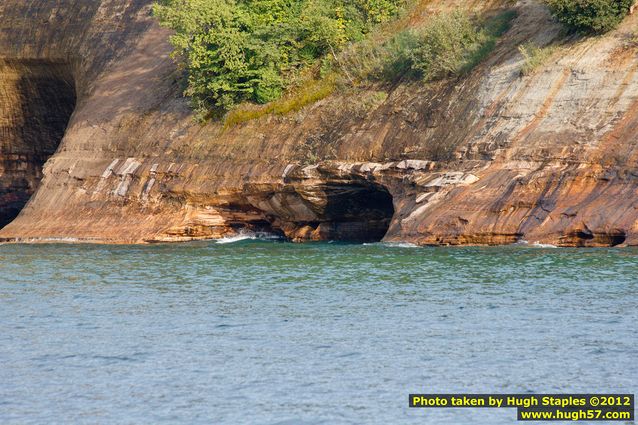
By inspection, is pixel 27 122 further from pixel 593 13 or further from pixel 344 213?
pixel 593 13

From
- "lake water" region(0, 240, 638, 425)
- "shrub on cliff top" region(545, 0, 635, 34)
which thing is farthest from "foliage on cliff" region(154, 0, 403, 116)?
"lake water" region(0, 240, 638, 425)

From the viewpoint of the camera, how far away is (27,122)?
192 ft

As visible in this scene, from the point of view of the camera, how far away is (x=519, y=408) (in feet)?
50.2

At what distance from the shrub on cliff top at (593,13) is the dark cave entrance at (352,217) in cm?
888

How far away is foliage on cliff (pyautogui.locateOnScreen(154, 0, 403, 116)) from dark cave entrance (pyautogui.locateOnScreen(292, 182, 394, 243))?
6.41 metres

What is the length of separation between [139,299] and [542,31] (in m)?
19.3

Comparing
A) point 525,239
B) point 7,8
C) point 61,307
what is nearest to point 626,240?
point 525,239

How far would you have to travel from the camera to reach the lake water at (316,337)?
16.1 m

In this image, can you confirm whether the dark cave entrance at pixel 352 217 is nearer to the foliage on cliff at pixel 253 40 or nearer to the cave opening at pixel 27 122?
the foliage on cliff at pixel 253 40

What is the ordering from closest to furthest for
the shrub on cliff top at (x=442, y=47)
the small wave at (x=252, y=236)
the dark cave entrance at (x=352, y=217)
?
the shrub on cliff top at (x=442, y=47) → the dark cave entrance at (x=352, y=217) → the small wave at (x=252, y=236)

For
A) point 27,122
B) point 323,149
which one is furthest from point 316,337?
point 27,122

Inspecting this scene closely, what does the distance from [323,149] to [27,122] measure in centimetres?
2434

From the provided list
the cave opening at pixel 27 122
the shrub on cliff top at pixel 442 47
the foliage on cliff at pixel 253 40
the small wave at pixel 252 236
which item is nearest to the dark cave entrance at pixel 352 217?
the small wave at pixel 252 236

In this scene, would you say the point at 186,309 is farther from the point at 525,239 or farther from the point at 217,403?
the point at 525,239
